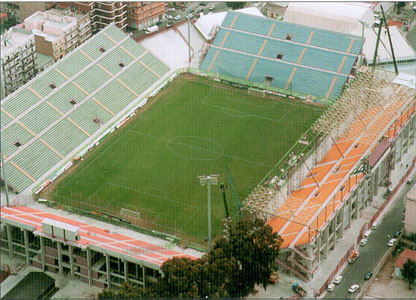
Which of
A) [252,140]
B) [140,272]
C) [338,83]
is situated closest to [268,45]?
[338,83]

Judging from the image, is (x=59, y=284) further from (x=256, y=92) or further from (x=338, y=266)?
(x=256, y=92)

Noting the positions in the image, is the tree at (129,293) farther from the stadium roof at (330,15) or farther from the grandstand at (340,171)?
the stadium roof at (330,15)

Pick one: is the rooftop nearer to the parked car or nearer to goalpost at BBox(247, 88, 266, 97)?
goalpost at BBox(247, 88, 266, 97)

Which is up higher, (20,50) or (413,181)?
(20,50)

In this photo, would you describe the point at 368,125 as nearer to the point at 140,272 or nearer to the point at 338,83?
the point at 338,83

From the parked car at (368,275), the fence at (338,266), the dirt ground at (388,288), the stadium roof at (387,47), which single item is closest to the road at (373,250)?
the parked car at (368,275)

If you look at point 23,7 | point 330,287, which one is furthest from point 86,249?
point 23,7

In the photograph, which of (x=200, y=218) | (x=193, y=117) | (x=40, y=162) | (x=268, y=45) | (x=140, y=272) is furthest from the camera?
(x=268, y=45)
